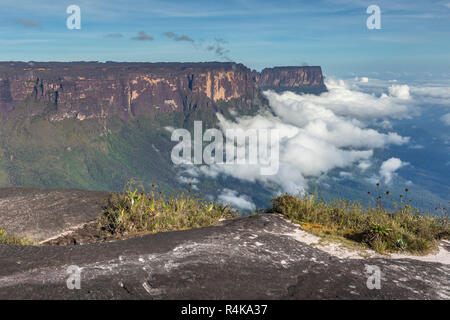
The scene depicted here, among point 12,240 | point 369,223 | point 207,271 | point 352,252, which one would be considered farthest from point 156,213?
point 369,223

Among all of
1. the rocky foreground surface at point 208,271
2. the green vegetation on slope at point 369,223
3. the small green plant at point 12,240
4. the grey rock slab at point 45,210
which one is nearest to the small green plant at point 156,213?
the grey rock slab at point 45,210

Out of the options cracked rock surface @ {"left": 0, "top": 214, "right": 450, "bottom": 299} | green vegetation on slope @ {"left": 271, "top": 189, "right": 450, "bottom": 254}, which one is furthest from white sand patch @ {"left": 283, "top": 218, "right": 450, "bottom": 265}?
cracked rock surface @ {"left": 0, "top": 214, "right": 450, "bottom": 299}

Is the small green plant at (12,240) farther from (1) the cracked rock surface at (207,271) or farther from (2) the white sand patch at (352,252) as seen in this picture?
(2) the white sand patch at (352,252)

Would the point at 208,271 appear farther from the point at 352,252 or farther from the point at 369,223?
the point at 369,223

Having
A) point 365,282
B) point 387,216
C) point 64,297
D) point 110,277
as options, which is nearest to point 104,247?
point 110,277

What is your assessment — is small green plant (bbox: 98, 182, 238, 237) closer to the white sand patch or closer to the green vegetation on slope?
the green vegetation on slope

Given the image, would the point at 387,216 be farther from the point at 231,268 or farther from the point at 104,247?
the point at 104,247
